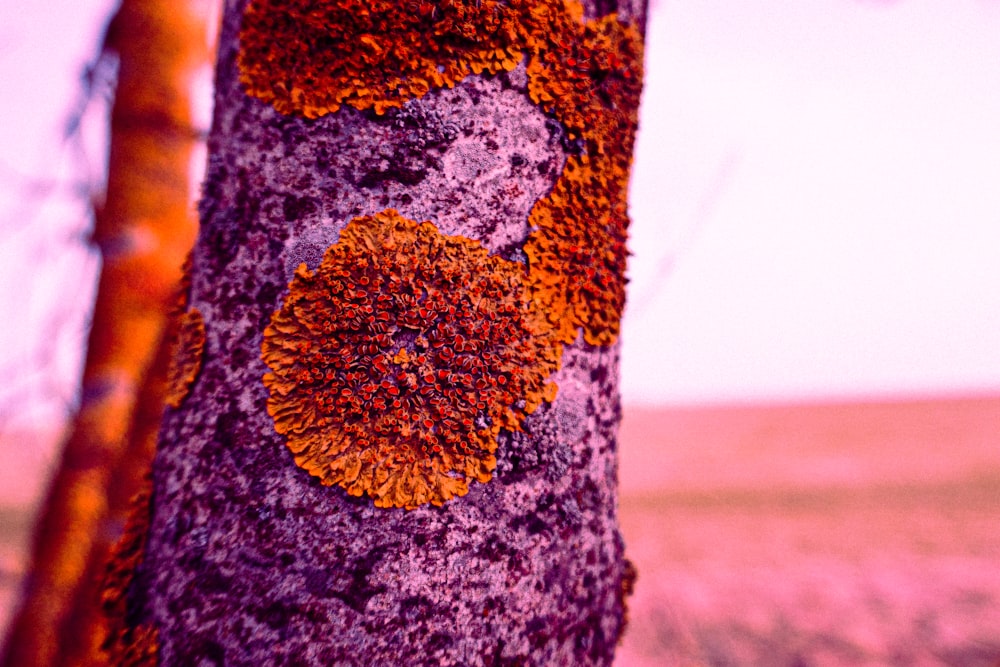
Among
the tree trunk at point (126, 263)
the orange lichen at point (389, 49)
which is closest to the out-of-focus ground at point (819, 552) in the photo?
the tree trunk at point (126, 263)

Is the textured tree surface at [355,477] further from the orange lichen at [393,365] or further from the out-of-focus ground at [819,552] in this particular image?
the out-of-focus ground at [819,552]

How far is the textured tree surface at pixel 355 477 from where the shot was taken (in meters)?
0.83

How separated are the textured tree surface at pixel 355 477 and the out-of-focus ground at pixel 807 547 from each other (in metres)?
3.08

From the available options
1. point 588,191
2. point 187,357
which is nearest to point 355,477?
point 187,357

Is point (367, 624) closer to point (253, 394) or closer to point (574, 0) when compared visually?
point (253, 394)

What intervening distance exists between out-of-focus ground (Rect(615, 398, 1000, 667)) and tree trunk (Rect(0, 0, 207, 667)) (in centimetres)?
454

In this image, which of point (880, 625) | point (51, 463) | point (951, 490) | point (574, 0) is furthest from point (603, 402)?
point (951, 490)

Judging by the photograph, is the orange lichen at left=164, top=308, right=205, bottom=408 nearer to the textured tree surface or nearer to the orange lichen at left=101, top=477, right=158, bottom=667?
the textured tree surface

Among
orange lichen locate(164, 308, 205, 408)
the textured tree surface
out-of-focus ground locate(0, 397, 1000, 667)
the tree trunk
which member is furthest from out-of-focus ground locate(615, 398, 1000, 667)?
orange lichen locate(164, 308, 205, 408)

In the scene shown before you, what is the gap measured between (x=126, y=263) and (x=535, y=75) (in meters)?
2.49

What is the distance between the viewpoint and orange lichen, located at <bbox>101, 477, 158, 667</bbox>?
0.90 meters

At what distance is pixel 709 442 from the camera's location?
17188 mm

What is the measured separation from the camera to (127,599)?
0.97m

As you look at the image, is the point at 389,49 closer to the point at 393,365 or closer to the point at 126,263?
the point at 393,365
